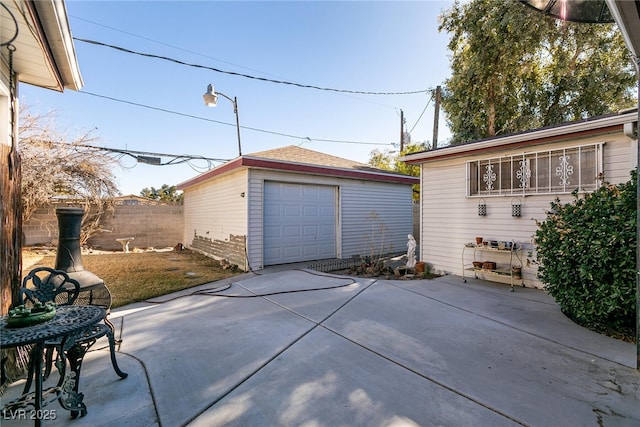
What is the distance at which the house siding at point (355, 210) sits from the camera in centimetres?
680

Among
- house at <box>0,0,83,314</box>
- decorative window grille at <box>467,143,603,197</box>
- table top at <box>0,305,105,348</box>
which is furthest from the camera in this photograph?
decorative window grille at <box>467,143,603,197</box>

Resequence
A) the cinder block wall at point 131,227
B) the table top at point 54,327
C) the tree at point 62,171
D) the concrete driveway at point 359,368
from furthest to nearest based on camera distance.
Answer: the cinder block wall at point 131,227, the tree at point 62,171, the concrete driveway at point 359,368, the table top at point 54,327

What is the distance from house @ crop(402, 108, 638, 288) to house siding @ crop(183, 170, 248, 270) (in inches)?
173

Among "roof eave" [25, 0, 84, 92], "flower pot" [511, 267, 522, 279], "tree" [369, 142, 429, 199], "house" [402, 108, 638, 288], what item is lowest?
"flower pot" [511, 267, 522, 279]

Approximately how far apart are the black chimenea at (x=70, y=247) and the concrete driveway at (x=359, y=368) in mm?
736

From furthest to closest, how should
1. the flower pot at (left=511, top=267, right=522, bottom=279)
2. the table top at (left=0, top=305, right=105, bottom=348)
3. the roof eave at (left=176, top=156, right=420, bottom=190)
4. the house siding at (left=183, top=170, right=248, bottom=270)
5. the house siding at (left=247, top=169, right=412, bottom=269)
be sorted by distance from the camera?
the house siding at (left=183, top=170, right=248, bottom=270) → the house siding at (left=247, top=169, right=412, bottom=269) → the roof eave at (left=176, top=156, right=420, bottom=190) → the flower pot at (left=511, top=267, right=522, bottom=279) → the table top at (left=0, top=305, right=105, bottom=348)

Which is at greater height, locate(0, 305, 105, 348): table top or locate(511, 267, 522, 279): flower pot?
locate(0, 305, 105, 348): table top

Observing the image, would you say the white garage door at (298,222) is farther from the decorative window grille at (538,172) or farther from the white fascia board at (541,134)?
the decorative window grille at (538,172)

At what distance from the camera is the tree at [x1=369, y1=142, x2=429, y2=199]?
52.2 ft

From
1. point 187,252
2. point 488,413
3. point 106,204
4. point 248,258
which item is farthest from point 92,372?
point 106,204

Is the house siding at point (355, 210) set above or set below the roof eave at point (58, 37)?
below

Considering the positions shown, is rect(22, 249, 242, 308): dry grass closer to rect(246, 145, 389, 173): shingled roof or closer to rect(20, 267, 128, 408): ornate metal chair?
rect(20, 267, 128, 408): ornate metal chair

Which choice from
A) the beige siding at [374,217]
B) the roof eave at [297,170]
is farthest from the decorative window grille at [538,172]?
the beige siding at [374,217]

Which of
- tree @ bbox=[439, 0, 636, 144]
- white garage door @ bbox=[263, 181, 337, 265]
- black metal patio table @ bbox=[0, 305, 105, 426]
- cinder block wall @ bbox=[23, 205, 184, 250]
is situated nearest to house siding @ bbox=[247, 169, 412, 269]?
white garage door @ bbox=[263, 181, 337, 265]
